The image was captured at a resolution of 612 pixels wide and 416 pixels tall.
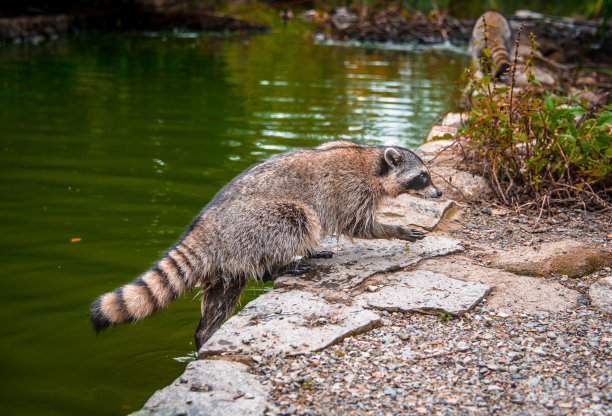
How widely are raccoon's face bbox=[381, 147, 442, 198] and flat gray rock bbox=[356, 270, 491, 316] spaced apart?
84 centimetres

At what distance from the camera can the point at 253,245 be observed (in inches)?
163

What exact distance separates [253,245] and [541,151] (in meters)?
2.51

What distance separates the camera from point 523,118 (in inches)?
213

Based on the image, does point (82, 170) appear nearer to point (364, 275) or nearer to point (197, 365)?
point (364, 275)

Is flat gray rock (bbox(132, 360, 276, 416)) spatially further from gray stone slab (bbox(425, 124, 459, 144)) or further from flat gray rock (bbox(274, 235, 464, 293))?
gray stone slab (bbox(425, 124, 459, 144))

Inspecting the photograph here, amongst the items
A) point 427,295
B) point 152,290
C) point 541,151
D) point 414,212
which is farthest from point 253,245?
point 541,151

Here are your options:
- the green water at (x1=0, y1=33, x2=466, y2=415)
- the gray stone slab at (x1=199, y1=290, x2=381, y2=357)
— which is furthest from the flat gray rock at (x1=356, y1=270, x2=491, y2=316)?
the green water at (x1=0, y1=33, x2=466, y2=415)

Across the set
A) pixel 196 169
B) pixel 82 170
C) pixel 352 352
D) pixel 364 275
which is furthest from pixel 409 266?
pixel 82 170

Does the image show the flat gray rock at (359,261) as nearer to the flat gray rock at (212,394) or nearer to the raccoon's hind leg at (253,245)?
the raccoon's hind leg at (253,245)

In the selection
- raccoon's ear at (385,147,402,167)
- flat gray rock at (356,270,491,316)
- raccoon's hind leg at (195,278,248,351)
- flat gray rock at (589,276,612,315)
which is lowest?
raccoon's hind leg at (195,278,248,351)

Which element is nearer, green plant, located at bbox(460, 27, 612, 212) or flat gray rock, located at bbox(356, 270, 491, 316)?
flat gray rock, located at bbox(356, 270, 491, 316)

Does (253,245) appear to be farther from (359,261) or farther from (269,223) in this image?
(359,261)

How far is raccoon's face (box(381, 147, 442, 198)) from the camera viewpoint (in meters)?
4.70

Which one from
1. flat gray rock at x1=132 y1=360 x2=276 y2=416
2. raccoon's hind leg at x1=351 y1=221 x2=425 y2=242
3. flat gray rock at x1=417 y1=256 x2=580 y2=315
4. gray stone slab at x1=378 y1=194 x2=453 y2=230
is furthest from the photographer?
gray stone slab at x1=378 y1=194 x2=453 y2=230
